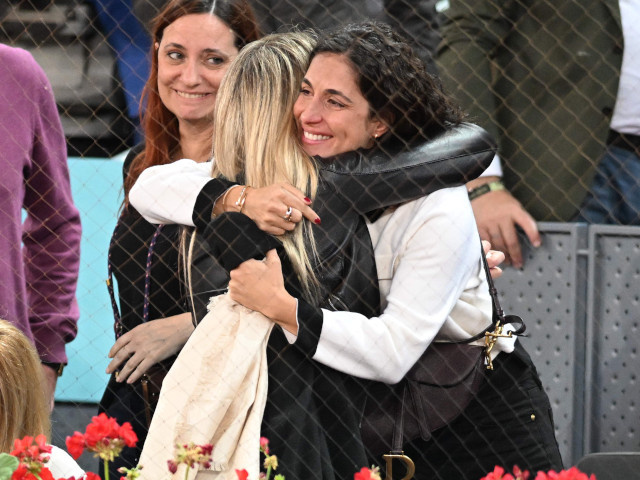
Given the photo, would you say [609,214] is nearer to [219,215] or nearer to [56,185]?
[219,215]

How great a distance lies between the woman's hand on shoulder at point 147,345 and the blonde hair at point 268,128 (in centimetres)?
38

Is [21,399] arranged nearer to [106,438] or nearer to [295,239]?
[106,438]

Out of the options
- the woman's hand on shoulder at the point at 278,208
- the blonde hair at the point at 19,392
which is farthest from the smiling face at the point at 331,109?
the blonde hair at the point at 19,392

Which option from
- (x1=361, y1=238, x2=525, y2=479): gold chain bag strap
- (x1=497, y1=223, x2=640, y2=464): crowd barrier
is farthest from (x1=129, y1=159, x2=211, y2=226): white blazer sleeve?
(x1=497, y1=223, x2=640, y2=464): crowd barrier

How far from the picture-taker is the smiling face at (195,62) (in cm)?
268

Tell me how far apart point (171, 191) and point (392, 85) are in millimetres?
481

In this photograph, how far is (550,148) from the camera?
269cm

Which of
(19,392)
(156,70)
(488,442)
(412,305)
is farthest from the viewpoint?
(156,70)

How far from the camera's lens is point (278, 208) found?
2.11 meters

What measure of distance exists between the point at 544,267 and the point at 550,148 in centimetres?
31

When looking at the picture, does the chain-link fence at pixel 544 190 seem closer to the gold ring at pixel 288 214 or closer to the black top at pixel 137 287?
the black top at pixel 137 287

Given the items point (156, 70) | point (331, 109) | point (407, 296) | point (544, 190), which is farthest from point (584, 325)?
point (156, 70)

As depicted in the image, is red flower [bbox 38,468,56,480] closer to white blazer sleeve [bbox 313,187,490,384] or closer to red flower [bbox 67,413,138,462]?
red flower [bbox 67,413,138,462]

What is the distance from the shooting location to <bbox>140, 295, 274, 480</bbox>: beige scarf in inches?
80.7
